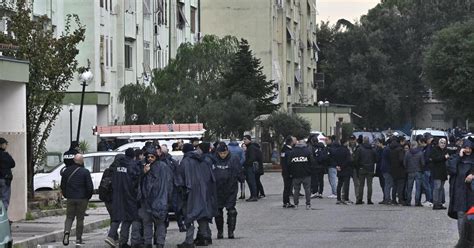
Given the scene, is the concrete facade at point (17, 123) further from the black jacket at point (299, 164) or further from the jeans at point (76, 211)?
the black jacket at point (299, 164)

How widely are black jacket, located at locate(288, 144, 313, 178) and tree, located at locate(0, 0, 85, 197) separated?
644 centimetres

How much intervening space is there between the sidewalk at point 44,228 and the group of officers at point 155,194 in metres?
1.04

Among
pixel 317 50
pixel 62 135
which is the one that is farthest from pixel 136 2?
pixel 317 50

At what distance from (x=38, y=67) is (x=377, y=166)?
395 inches

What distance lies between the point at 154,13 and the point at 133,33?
14.6 feet

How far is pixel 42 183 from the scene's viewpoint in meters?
33.5

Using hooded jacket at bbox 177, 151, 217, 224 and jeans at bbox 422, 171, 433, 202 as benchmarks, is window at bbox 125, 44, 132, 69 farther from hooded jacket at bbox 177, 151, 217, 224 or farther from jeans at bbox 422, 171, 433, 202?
hooded jacket at bbox 177, 151, 217, 224

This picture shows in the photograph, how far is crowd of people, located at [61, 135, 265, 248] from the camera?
61.8 ft

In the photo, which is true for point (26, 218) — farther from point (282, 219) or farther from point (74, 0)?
point (74, 0)

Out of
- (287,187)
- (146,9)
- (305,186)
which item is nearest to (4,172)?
(305,186)

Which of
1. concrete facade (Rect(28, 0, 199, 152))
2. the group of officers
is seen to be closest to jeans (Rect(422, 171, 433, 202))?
the group of officers

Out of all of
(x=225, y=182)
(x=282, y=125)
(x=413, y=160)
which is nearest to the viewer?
(x=225, y=182)

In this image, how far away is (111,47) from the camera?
174 ft

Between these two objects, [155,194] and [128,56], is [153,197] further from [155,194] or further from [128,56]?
[128,56]
